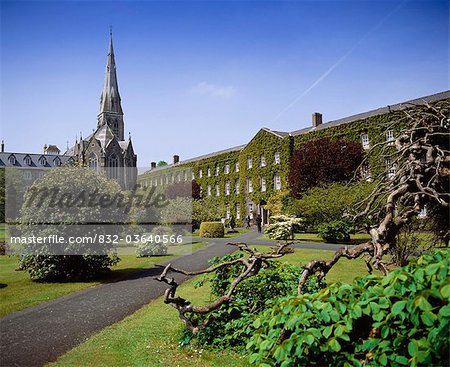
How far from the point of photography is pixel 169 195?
51031 mm

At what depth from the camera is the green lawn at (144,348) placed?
17.4 ft

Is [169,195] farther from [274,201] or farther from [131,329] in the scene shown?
[131,329]

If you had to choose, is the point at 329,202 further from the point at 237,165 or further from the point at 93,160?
the point at 93,160

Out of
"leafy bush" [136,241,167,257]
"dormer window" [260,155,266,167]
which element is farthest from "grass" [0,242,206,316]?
"dormer window" [260,155,266,167]

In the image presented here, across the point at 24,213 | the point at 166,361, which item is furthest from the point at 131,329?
the point at 24,213

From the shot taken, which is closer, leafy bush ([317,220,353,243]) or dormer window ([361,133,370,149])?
leafy bush ([317,220,353,243])

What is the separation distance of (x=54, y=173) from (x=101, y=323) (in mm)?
8071

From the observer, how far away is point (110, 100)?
3792 inches

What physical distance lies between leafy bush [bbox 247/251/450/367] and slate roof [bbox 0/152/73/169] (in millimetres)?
89134

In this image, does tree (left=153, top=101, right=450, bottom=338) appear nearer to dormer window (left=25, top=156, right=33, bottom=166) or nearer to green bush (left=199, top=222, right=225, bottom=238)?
green bush (left=199, top=222, right=225, bottom=238)

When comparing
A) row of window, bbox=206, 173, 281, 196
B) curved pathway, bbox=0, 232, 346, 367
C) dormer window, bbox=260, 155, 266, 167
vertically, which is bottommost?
curved pathway, bbox=0, 232, 346, 367

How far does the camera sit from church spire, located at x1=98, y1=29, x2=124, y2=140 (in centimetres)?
9481

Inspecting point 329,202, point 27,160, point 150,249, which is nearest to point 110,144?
point 27,160

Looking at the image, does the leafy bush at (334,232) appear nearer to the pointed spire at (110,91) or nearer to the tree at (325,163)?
the tree at (325,163)
